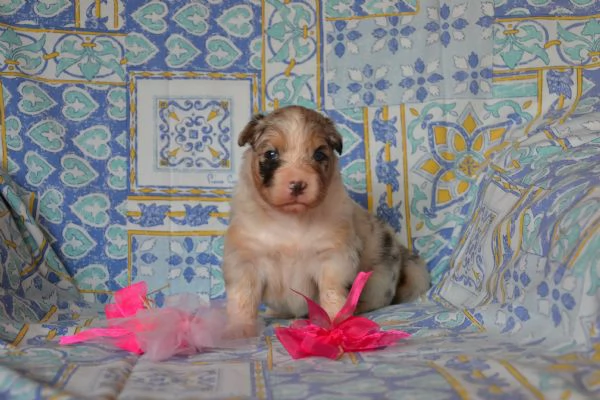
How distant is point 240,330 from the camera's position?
8.80 feet

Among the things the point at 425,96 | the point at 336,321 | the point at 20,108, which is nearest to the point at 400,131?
the point at 425,96

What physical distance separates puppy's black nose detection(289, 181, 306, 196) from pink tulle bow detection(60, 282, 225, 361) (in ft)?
1.71

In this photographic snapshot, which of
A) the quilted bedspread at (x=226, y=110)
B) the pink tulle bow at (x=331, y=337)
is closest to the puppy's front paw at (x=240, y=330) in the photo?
the pink tulle bow at (x=331, y=337)

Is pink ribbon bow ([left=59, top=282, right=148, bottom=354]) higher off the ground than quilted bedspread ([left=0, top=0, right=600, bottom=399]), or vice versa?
quilted bedspread ([left=0, top=0, right=600, bottom=399])

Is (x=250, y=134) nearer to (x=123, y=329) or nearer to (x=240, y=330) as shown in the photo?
(x=240, y=330)

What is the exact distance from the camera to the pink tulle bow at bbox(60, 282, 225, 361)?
2236 mm

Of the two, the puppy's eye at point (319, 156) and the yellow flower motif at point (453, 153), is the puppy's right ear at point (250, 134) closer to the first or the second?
the puppy's eye at point (319, 156)

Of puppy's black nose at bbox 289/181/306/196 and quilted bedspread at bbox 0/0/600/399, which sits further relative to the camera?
quilted bedspread at bbox 0/0/600/399

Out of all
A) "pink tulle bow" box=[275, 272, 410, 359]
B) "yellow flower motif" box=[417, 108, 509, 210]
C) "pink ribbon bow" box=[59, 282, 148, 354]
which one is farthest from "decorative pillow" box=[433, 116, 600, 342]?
"pink ribbon bow" box=[59, 282, 148, 354]

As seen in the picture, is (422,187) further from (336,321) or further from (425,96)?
(336,321)

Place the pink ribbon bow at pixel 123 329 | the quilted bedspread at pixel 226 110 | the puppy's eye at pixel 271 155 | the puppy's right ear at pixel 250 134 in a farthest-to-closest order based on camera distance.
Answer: the quilted bedspread at pixel 226 110, the puppy's right ear at pixel 250 134, the puppy's eye at pixel 271 155, the pink ribbon bow at pixel 123 329

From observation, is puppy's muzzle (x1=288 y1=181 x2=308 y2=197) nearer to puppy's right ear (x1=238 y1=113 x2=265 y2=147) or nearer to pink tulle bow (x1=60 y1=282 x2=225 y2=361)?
puppy's right ear (x1=238 y1=113 x2=265 y2=147)

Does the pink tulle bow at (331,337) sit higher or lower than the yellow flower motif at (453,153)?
lower

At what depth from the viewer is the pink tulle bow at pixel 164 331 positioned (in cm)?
224
